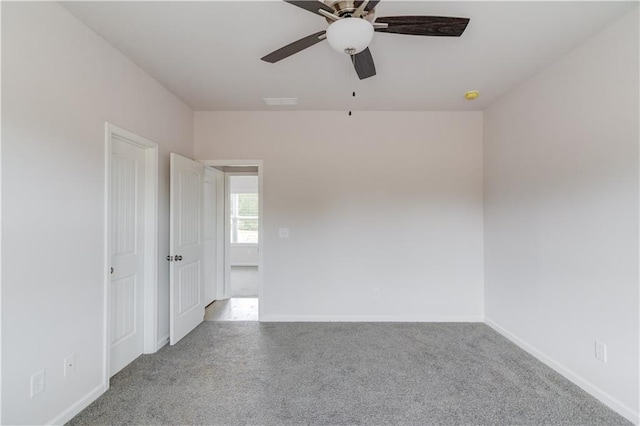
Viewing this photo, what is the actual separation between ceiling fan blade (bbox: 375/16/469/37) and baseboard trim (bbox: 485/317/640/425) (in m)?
2.64

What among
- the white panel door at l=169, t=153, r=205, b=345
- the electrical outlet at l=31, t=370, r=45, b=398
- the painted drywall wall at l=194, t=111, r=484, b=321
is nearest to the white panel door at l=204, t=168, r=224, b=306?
the white panel door at l=169, t=153, r=205, b=345

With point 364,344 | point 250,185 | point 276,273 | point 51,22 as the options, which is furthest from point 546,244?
point 250,185

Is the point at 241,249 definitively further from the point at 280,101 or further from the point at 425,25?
the point at 425,25

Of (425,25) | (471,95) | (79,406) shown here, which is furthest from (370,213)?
(79,406)

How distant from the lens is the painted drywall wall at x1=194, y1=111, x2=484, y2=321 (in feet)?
12.6

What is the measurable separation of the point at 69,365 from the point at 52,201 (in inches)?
42.2

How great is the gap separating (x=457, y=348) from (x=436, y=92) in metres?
2.66

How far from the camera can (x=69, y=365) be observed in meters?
2.00

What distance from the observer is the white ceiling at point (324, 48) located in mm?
1964

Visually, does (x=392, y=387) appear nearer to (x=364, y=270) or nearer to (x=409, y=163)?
(x=364, y=270)

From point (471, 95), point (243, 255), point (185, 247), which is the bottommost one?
point (243, 255)

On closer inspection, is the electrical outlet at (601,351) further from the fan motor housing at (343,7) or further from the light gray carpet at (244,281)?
the light gray carpet at (244,281)

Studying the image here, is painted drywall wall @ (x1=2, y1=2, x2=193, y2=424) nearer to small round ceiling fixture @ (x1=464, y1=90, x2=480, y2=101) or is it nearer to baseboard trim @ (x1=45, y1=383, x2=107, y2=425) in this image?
baseboard trim @ (x1=45, y1=383, x2=107, y2=425)

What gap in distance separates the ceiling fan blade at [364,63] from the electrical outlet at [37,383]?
2.62m
